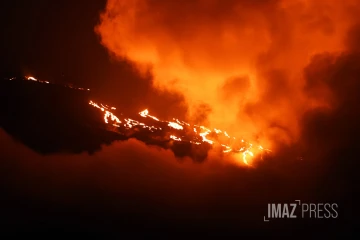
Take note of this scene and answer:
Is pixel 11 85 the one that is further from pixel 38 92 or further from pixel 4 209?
pixel 4 209

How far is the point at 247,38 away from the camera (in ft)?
79.8

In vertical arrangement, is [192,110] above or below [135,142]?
above

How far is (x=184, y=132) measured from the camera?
73.4ft

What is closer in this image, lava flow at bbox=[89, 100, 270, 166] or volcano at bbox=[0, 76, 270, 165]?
volcano at bbox=[0, 76, 270, 165]

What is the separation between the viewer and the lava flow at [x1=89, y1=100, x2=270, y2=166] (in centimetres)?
2170

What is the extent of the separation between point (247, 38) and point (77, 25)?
8034mm

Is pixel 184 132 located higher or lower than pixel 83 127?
higher

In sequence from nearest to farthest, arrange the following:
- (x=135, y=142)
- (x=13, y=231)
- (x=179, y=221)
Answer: (x=13, y=231)
(x=179, y=221)
(x=135, y=142)

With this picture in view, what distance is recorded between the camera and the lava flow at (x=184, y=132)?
21.7 m

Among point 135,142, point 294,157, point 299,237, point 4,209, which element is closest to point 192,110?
point 135,142

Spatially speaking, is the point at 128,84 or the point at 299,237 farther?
the point at 128,84

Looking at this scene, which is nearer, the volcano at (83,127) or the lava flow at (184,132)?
the volcano at (83,127)

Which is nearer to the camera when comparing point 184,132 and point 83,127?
point 83,127

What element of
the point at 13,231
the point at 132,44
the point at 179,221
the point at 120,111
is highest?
the point at 132,44
